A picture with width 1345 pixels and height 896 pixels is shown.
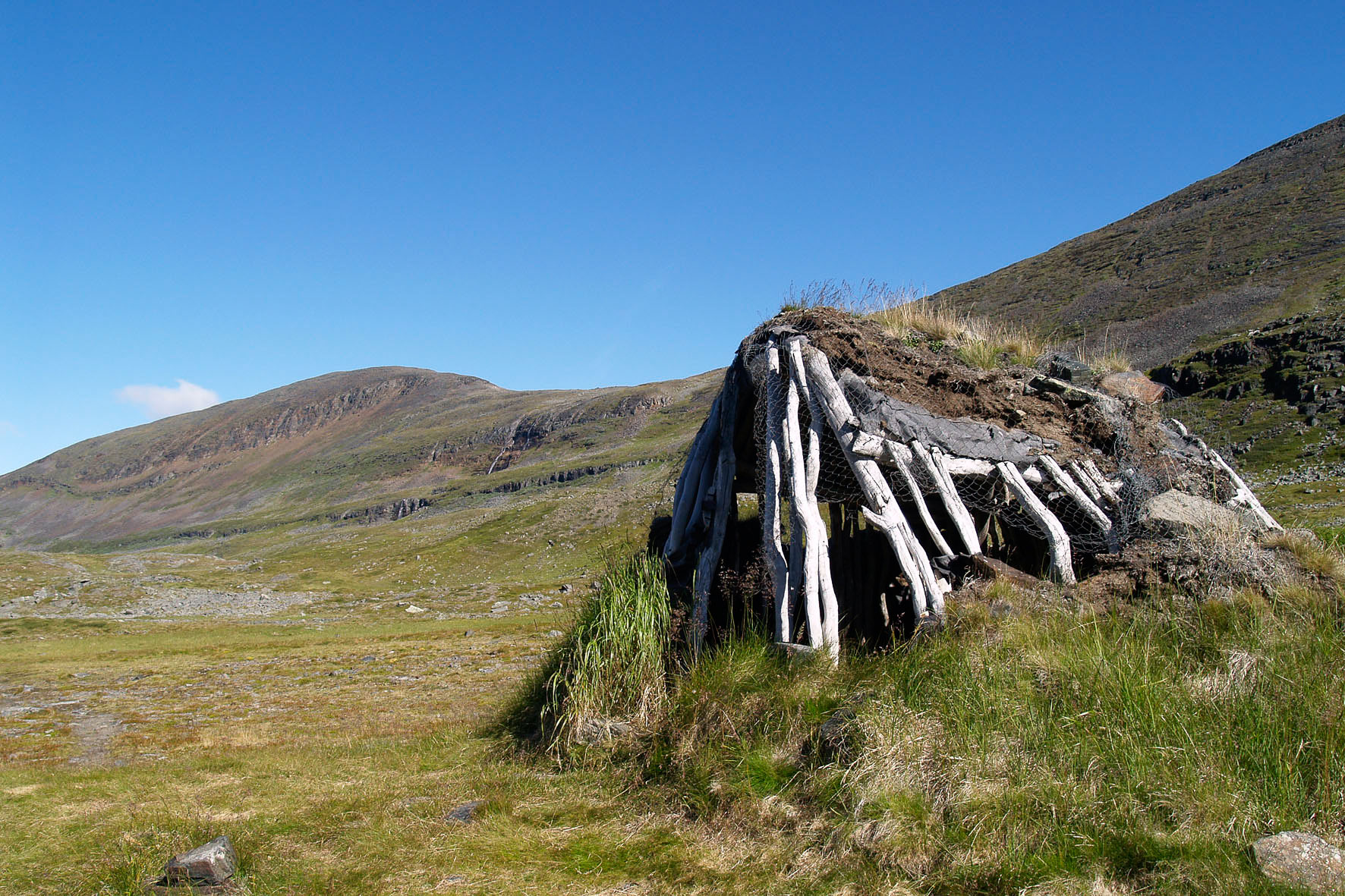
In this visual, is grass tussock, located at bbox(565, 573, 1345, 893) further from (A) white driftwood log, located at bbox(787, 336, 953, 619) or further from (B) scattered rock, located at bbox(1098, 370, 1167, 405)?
(B) scattered rock, located at bbox(1098, 370, 1167, 405)

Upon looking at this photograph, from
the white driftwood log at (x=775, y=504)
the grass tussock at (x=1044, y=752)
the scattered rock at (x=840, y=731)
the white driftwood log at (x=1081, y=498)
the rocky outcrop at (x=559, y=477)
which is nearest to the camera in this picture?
the grass tussock at (x=1044, y=752)

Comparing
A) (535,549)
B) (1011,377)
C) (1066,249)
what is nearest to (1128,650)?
(1011,377)

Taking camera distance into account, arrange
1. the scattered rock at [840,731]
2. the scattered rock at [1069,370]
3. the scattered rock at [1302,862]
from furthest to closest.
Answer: the scattered rock at [1069,370] → the scattered rock at [840,731] → the scattered rock at [1302,862]

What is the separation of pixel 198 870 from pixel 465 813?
1.93 meters

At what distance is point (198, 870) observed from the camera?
201 inches

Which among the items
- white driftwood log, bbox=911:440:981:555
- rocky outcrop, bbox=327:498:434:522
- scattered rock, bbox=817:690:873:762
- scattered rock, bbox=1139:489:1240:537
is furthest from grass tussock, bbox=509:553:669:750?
rocky outcrop, bbox=327:498:434:522

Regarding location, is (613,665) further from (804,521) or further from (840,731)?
(840,731)

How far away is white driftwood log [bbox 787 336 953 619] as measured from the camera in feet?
22.1

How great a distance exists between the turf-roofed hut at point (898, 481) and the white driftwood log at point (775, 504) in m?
0.02

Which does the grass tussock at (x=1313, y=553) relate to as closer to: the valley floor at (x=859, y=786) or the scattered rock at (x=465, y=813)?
the valley floor at (x=859, y=786)

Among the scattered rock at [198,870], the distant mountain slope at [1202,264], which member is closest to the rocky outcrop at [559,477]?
the distant mountain slope at [1202,264]

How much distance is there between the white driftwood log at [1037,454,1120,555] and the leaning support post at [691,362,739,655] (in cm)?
359

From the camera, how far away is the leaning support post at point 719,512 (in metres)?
8.27

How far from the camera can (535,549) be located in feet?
193
